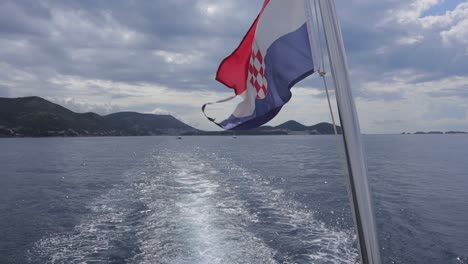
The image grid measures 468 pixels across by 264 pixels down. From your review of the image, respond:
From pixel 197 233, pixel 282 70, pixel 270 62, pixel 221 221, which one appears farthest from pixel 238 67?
pixel 221 221

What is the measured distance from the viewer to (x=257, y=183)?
31656mm

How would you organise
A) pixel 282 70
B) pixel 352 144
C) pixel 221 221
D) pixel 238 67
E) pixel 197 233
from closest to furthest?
pixel 352 144, pixel 282 70, pixel 238 67, pixel 197 233, pixel 221 221

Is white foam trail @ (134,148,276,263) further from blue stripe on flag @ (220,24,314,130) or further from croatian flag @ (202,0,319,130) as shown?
blue stripe on flag @ (220,24,314,130)

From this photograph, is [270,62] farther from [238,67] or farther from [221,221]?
[221,221]

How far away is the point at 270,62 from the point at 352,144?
1918 millimetres

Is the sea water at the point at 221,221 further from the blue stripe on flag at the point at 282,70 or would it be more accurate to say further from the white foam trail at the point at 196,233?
the blue stripe on flag at the point at 282,70

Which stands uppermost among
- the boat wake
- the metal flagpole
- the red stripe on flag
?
the red stripe on flag

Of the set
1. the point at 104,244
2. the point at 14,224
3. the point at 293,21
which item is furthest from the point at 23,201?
the point at 293,21

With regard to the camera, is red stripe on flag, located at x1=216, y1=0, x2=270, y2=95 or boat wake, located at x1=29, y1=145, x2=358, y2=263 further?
boat wake, located at x1=29, y1=145, x2=358, y2=263

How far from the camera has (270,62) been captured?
4957 mm

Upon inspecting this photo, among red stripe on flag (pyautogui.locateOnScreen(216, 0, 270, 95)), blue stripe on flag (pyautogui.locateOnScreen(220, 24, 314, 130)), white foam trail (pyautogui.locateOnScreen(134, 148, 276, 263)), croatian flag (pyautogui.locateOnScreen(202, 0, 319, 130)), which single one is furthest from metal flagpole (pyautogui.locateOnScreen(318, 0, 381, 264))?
white foam trail (pyautogui.locateOnScreen(134, 148, 276, 263))

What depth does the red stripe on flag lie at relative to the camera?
561cm

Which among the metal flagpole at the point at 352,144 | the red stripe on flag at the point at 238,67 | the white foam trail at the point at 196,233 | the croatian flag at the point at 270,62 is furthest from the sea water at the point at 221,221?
the metal flagpole at the point at 352,144

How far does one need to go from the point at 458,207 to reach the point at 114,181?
27.8 metres
